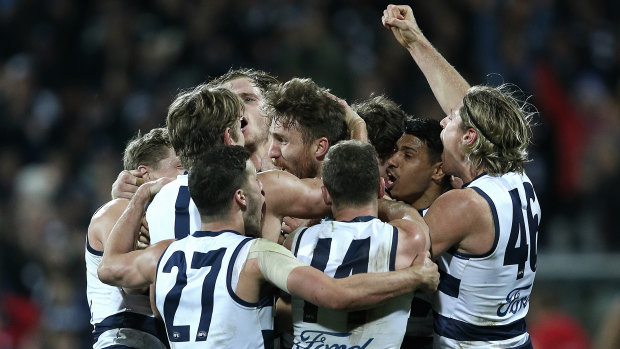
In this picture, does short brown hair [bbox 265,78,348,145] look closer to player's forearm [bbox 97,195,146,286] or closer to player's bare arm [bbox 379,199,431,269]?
player's bare arm [bbox 379,199,431,269]

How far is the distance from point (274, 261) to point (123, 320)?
1.49 meters

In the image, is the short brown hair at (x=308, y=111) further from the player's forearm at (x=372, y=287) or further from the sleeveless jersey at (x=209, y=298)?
the player's forearm at (x=372, y=287)

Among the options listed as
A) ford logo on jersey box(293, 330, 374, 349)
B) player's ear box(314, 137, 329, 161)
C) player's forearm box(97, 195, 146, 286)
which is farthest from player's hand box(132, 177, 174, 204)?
ford logo on jersey box(293, 330, 374, 349)

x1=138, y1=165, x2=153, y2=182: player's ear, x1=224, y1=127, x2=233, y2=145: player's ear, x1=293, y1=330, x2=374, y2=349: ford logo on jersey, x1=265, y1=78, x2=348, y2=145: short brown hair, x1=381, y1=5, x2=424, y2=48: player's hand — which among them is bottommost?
x1=293, y1=330, x2=374, y2=349: ford logo on jersey

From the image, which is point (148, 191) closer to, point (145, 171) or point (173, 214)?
point (173, 214)

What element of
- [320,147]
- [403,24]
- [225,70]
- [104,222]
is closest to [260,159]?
[320,147]

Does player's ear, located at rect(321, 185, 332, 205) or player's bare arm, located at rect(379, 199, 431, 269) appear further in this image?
player's ear, located at rect(321, 185, 332, 205)

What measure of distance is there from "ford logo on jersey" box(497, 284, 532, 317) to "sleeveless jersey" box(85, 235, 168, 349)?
6.21 ft

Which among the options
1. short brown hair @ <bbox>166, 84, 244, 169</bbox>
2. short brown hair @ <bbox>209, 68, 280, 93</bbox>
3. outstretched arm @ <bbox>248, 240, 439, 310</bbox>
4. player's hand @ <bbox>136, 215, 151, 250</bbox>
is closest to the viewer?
outstretched arm @ <bbox>248, 240, 439, 310</bbox>

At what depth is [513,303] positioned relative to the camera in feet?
15.8

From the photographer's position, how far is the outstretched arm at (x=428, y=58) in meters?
5.49

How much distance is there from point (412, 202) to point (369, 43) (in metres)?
6.59

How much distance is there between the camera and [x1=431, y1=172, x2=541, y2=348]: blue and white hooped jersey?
464 cm

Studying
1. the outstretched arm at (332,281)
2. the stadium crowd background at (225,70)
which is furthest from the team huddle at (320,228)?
the stadium crowd background at (225,70)
